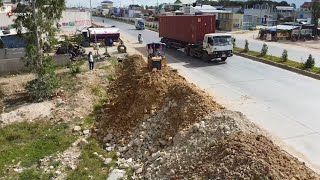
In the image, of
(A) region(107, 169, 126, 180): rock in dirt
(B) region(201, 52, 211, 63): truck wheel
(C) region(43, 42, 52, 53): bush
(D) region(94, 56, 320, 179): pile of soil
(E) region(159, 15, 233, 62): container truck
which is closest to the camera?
(D) region(94, 56, 320, 179): pile of soil

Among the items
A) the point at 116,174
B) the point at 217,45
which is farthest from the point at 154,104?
the point at 217,45

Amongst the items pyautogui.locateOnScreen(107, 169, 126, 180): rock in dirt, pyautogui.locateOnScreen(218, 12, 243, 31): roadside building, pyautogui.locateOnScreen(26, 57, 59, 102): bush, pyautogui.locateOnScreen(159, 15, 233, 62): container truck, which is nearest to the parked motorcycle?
pyautogui.locateOnScreen(159, 15, 233, 62): container truck

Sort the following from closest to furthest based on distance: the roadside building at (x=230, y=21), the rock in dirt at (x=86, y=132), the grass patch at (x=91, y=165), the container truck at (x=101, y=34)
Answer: the grass patch at (x=91, y=165) < the rock in dirt at (x=86, y=132) < the container truck at (x=101, y=34) < the roadside building at (x=230, y=21)

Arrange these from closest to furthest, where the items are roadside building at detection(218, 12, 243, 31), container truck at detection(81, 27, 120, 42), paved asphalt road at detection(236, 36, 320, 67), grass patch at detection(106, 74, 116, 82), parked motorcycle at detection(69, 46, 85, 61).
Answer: grass patch at detection(106, 74, 116, 82) → parked motorcycle at detection(69, 46, 85, 61) → paved asphalt road at detection(236, 36, 320, 67) → container truck at detection(81, 27, 120, 42) → roadside building at detection(218, 12, 243, 31)

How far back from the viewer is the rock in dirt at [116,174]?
1195cm

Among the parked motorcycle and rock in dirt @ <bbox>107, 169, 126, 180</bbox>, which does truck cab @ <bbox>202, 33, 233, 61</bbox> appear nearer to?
the parked motorcycle

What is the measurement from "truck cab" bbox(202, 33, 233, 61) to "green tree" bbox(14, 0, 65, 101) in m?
11.9

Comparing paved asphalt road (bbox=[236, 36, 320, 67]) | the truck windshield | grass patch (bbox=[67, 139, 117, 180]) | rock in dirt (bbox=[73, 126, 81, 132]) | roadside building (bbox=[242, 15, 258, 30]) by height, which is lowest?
grass patch (bbox=[67, 139, 117, 180])

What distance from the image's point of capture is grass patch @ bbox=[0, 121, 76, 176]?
14.1 meters

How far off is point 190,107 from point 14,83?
14.4 m

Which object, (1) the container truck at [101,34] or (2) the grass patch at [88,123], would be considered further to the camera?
(1) the container truck at [101,34]

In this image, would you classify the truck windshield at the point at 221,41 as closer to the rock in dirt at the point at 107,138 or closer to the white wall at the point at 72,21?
the rock in dirt at the point at 107,138

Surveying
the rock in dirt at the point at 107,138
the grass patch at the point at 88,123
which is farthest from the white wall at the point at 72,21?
the rock in dirt at the point at 107,138

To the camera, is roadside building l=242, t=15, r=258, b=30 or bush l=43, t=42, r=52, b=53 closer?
Answer: bush l=43, t=42, r=52, b=53
